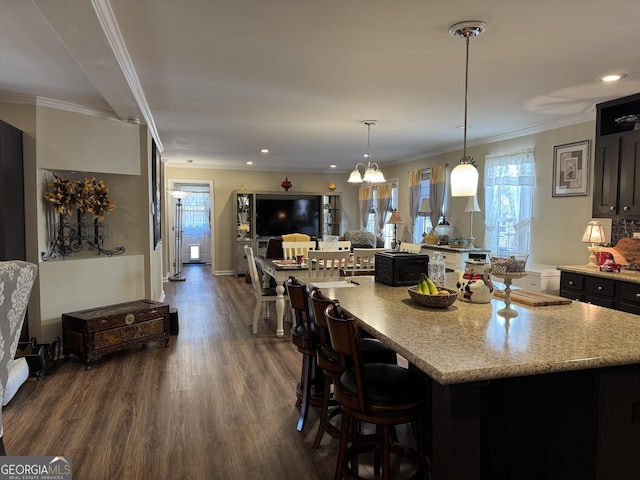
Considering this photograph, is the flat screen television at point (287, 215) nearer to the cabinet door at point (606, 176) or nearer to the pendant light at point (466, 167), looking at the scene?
the cabinet door at point (606, 176)

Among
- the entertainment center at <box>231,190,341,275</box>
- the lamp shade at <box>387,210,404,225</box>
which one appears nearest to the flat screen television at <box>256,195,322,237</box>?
the entertainment center at <box>231,190,341,275</box>

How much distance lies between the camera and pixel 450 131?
5328 mm

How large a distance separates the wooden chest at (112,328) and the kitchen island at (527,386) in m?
2.72

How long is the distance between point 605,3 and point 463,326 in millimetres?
1801

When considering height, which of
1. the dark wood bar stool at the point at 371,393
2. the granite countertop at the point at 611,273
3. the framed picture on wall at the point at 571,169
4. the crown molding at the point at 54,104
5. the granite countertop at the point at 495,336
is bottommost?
the dark wood bar stool at the point at 371,393

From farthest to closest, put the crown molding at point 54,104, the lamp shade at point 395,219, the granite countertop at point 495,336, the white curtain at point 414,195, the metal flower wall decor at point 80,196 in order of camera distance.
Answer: the lamp shade at point 395,219, the white curtain at point 414,195, the metal flower wall decor at point 80,196, the crown molding at point 54,104, the granite countertop at point 495,336

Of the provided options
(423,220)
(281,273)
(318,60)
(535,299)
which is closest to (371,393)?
(535,299)

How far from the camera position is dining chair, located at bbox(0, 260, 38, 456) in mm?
1683

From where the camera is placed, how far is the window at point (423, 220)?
283 inches

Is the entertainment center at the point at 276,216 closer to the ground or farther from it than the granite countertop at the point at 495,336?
farther from it

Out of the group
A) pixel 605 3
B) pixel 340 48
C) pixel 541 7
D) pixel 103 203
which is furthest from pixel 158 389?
pixel 605 3

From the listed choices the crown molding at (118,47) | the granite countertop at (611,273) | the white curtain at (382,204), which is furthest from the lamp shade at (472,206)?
the crown molding at (118,47)

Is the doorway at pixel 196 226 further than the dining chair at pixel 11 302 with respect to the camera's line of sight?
Yes

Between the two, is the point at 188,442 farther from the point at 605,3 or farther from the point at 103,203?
the point at 605,3
